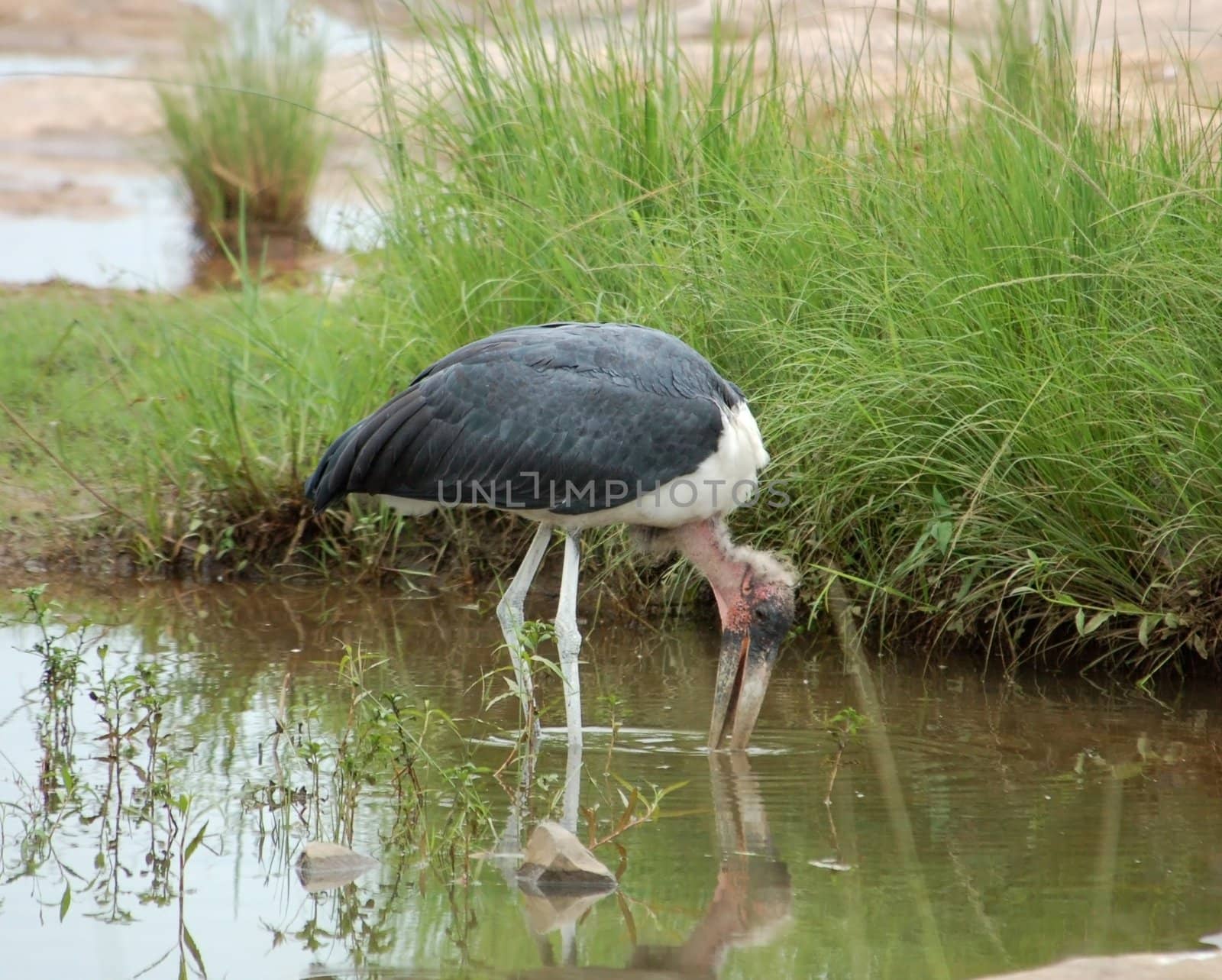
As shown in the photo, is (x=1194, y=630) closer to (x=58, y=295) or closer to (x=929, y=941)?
(x=929, y=941)

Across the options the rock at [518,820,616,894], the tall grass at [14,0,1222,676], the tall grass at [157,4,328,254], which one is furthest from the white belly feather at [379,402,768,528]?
the tall grass at [157,4,328,254]

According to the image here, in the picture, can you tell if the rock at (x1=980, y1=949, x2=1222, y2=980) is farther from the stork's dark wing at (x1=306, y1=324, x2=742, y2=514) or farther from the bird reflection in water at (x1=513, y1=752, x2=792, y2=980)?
the stork's dark wing at (x1=306, y1=324, x2=742, y2=514)

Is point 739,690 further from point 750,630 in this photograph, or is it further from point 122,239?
point 122,239

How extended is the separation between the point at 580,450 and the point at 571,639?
55 cm

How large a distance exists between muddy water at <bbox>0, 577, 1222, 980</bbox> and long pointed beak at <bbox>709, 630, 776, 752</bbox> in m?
0.10

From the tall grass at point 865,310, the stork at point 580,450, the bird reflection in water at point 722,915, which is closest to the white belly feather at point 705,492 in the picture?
the stork at point 580,450

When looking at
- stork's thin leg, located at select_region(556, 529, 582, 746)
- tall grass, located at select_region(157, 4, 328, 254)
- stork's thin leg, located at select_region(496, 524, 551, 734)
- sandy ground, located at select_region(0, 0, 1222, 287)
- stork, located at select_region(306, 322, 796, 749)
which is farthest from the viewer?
tall grass, located at select_region(157, 4, 328, 254)

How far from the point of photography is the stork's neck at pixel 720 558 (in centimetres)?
507

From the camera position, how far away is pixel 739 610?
16.6 feet

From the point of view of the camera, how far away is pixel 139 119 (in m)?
14.6

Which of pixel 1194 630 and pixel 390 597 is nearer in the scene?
pixel 1194 630

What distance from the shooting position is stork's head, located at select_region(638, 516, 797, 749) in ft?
15.9

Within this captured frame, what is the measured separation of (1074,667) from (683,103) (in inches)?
102

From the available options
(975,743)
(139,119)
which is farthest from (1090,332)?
(139,119)
